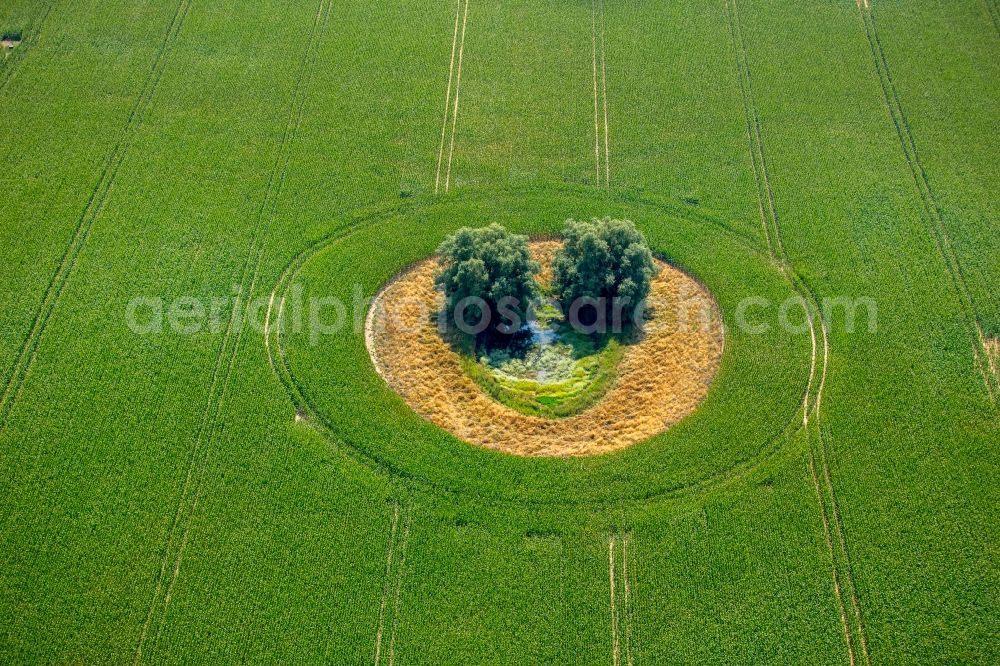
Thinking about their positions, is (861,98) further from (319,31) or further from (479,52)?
(319,31)

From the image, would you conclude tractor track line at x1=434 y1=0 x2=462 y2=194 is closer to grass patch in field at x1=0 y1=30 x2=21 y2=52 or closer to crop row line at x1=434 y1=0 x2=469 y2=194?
crop row line at x1=434 y1=0 x2=469 y2=194

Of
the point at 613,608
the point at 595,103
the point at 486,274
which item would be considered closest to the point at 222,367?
the point at 486,274

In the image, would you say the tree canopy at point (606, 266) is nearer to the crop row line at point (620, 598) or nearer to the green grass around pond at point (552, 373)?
the green grass around pond at point (552, 373)

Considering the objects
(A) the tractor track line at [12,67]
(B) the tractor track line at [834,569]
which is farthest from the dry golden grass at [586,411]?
(A) the tractor track line at [12,67]

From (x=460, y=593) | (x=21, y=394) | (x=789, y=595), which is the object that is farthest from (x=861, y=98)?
(x=21, y=394)

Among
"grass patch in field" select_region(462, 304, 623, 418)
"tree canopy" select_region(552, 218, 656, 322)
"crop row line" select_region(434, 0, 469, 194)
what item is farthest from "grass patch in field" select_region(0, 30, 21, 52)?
"tree canopy" select_region(552, 218, 656, 322)

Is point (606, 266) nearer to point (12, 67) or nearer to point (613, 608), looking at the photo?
point (613, 608)
